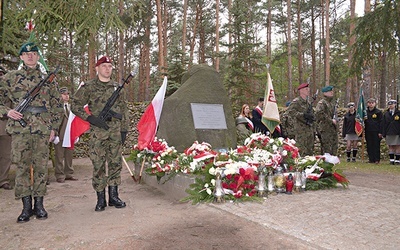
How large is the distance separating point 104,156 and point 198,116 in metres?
2.54

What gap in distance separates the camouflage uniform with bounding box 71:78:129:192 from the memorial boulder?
2.00m

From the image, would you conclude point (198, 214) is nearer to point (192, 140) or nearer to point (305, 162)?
point (305, 162)

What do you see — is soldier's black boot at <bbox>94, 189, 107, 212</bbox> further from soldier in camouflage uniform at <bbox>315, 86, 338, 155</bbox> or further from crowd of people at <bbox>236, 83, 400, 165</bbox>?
soldier in camouflage uniform at <bbox>315, 86, 338, 155</bbox>

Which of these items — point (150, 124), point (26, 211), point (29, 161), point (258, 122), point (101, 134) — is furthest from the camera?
point (258, 122)

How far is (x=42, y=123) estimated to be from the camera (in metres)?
4.02

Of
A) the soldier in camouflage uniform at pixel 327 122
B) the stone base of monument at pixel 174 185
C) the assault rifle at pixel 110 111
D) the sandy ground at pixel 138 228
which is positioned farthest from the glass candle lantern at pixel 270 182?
the soldier in camouflage uniform at pixel 327 122

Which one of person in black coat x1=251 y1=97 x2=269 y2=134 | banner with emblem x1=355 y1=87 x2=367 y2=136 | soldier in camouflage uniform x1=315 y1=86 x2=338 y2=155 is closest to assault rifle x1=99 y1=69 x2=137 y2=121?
soldier in camouflage uniform x1=315 y1=86 x2=338 y2=155

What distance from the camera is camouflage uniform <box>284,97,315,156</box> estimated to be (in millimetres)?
6922

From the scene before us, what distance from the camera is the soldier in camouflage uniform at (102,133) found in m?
4.38

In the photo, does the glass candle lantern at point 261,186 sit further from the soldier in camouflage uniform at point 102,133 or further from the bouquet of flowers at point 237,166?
the soldier in camouflage uniform at point 102,133

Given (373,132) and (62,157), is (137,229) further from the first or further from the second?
(373,132)

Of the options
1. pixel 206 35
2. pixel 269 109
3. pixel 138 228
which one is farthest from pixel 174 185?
pixel 206 35

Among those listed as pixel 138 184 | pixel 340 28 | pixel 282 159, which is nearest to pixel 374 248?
pixel 282 159

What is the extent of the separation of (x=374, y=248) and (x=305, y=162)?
251 centimetres
